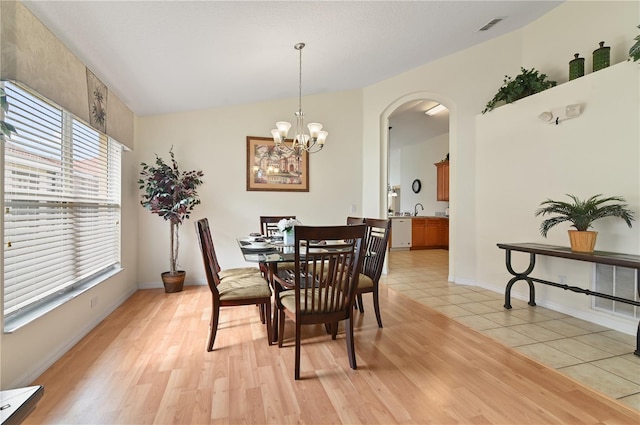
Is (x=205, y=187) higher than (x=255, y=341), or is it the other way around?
(x=205, y=187)

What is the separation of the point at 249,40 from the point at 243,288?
2.29 m

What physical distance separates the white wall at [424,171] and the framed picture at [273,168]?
5070 mm

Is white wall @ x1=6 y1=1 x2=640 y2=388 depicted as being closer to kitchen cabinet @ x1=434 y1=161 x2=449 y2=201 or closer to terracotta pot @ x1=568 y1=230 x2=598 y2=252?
terracotta pot @ x1=568 y1=230 x2=598 y2=252

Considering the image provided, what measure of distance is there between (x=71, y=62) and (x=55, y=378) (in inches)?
88.3

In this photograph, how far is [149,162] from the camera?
4199 mm

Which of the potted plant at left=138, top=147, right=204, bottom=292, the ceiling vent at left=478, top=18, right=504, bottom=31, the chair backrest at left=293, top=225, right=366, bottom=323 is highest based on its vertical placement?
the ceiling vent at left=478, top=18, right=504, bottom=31

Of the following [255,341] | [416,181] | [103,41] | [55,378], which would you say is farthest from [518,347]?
[416,181]

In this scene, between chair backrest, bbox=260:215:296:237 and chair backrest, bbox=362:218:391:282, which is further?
chair backrest, bbox=260:215:296:237

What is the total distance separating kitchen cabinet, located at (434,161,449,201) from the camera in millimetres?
7776

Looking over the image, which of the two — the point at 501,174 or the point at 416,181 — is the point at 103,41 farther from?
the point at 416,181

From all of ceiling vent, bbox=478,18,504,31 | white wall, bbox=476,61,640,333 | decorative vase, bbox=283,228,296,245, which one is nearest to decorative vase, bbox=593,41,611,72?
white wall, bbox=476,61,640,333

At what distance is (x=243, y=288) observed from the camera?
8.29 ft

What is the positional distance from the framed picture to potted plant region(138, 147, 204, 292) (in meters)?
0.82

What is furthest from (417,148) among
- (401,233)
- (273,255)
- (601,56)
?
(273,255)
